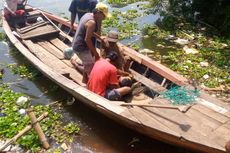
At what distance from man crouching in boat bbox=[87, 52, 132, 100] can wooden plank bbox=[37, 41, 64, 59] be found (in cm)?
269

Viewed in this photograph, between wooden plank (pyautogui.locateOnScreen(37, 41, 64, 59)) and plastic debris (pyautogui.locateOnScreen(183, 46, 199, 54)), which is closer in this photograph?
wooden plank (pyautogui.locateOnScreen(37, 41, 64, 59))

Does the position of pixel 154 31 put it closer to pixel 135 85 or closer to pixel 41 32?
pixel 41 32

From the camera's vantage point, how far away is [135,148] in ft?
18.5

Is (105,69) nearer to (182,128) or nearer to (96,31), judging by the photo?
(96,31)

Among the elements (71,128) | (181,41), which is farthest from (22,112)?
(181,41)

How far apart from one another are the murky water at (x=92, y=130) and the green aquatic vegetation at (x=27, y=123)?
22 cm

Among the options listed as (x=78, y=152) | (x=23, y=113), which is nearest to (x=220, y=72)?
(x=78, y=152)

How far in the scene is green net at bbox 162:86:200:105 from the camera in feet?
17.6

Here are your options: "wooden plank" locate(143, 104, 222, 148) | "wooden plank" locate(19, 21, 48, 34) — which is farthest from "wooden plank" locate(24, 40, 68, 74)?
"wooden plank" locate(143, 104, 222, 148)

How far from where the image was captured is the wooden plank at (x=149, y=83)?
618cm

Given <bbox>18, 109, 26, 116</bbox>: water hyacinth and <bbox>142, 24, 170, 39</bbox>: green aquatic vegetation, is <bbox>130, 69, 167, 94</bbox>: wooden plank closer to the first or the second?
<bbox>18, 109, 26, 116</bbox>: water hyacinth

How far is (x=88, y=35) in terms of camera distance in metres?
6.01

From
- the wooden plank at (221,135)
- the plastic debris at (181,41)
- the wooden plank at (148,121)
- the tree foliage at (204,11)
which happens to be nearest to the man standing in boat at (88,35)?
the wooden plank at (148,121)

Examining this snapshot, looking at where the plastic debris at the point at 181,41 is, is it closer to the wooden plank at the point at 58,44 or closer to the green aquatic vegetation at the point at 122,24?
the green aquatic vegetation at the point at 122,24
